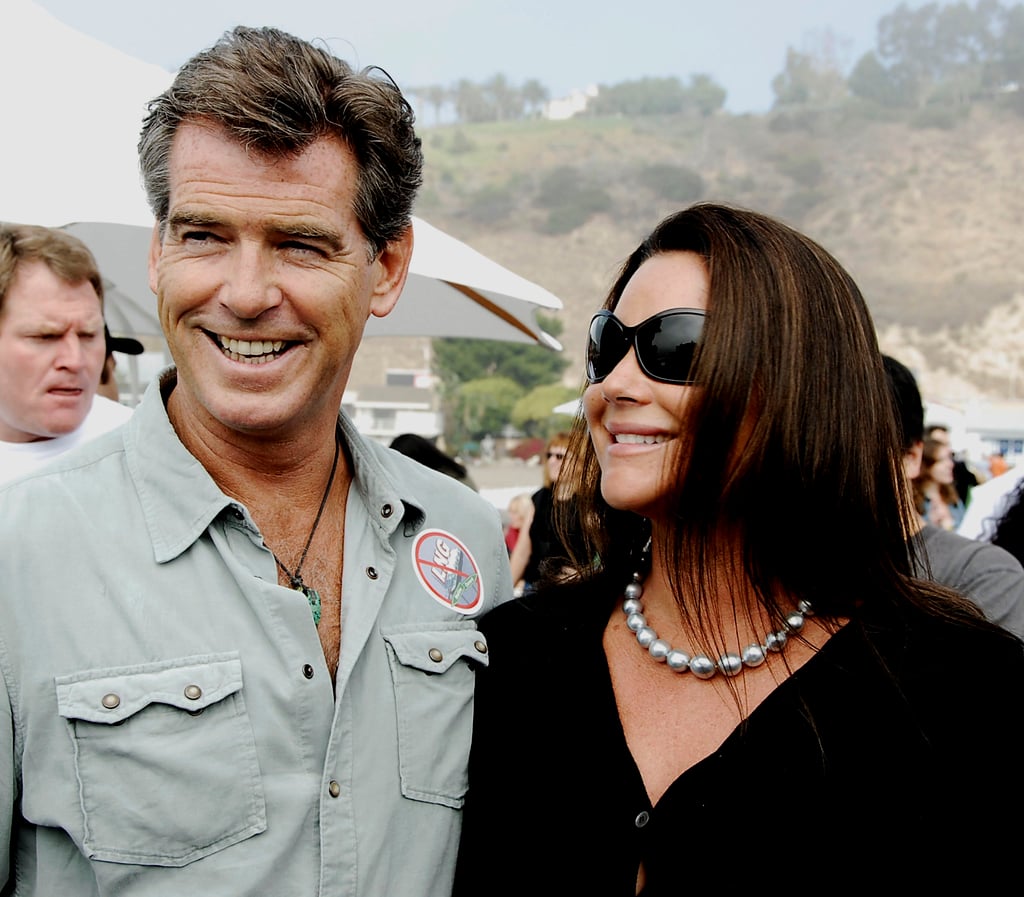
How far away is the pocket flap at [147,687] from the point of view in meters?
1.83

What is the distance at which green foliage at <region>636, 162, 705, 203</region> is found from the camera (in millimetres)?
125562

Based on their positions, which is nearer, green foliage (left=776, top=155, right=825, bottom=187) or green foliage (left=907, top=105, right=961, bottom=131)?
green foliage (left=776, top=155, right=825, bottom=187)

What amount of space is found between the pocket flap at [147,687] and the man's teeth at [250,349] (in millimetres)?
517

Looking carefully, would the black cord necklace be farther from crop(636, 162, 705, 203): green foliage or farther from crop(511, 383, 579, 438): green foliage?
crop(636, 162, 705, 203): green foliage

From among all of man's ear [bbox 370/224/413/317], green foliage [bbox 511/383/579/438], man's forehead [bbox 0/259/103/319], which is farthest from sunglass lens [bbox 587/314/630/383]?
green foliage [bbox 511/383/579/438]

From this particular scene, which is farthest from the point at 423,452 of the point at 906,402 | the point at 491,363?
the point at 491,363

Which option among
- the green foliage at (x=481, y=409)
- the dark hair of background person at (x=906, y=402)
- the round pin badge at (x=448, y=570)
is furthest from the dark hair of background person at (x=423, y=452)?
the green foliage at (x=481, y=409)

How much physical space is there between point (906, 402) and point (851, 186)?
13507 cm

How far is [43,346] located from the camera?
348 cm

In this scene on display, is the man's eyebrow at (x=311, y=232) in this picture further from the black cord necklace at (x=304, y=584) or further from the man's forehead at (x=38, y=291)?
the man's forehead at (x=38, y=291)

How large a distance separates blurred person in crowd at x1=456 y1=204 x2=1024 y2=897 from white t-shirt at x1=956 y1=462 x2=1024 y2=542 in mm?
2542

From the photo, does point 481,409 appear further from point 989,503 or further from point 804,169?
point 989,503

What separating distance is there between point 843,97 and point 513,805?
616 feet

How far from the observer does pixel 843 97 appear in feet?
574
